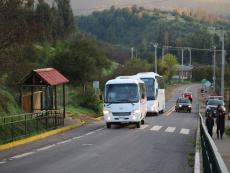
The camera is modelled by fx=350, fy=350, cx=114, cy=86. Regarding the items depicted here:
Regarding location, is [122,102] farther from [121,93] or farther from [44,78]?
[44,78]

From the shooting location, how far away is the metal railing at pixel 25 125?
568 inches

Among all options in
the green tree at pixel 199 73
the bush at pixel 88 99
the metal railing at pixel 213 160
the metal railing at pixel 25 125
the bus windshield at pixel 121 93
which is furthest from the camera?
the green tree at pixel 199 73

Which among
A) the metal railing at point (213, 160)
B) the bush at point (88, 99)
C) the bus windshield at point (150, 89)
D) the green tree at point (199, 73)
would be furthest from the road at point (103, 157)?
the green tree at point (199, 73)

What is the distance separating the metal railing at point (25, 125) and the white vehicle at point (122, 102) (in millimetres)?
3091

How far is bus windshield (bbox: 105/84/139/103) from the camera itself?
71.3ft

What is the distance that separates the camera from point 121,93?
21.9 meters

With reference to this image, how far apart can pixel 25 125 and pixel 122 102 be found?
24.2 ft

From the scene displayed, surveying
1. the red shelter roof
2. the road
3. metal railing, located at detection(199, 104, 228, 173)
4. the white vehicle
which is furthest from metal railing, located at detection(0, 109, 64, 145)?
metal railing, located at detection(199, 104, 228, 173)

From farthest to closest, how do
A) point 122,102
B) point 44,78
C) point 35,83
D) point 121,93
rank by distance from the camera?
point 35,83 → point 121,93 → point 122,102 → point 44,78

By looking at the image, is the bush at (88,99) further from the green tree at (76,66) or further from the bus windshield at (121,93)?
the bus windshield at (121,93)

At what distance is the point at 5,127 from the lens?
1459 cm

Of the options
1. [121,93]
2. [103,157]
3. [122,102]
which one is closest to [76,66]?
Answer: [121,93]

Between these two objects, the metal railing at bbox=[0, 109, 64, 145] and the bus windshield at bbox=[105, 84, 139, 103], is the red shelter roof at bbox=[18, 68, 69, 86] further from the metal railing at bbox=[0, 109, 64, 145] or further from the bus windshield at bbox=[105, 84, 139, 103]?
the bus windshield at bbox=[105, 84, 139, 103]

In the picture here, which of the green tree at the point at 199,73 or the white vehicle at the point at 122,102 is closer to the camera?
the white vehicle at the point at 122,102
